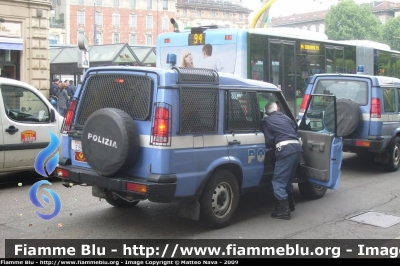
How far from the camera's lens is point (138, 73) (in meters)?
5.96

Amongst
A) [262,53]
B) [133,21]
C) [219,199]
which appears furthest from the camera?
[133,21]

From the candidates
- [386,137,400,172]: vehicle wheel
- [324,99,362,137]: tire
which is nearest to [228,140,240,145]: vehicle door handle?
[324,99,362,137]: tire

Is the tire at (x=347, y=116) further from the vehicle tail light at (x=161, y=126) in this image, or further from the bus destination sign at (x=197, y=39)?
the vehicle tail light at (x=161, y=126)

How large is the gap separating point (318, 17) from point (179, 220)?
10983 cm

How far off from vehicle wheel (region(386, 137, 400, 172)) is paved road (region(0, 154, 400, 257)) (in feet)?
6.68

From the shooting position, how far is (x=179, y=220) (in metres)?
6.86

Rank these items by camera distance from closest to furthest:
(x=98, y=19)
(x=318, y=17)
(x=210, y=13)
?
1. (x=98, y=19)
2. (x=210, y=13)
3. (x=318, y=17)

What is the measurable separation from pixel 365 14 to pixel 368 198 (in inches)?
3043

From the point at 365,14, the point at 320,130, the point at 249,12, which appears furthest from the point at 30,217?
the point at 249,12

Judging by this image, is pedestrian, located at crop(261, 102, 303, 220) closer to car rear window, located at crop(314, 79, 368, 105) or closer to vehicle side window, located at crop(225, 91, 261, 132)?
A: vehicle side window, located at crop(225, 91, 261, 132)

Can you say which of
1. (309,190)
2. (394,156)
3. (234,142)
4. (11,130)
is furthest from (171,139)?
(394,156)

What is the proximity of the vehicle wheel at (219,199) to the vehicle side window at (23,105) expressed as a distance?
4022mm

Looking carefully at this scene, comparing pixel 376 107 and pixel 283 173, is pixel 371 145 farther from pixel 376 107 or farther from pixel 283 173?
pixel 283 173

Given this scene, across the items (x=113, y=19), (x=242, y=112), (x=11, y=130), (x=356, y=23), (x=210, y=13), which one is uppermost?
(x=210, y=13)
